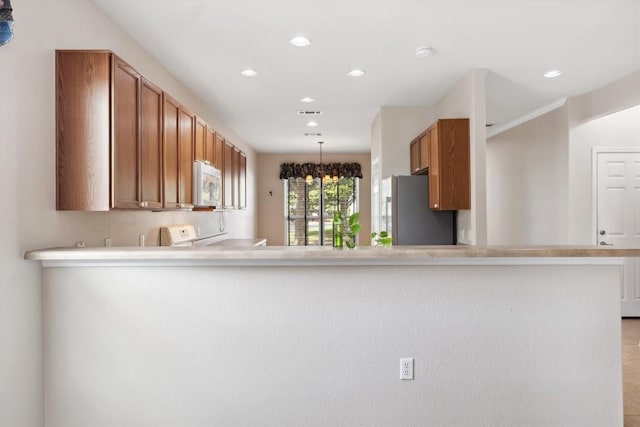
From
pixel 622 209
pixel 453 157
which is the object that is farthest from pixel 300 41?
pixel 622 209

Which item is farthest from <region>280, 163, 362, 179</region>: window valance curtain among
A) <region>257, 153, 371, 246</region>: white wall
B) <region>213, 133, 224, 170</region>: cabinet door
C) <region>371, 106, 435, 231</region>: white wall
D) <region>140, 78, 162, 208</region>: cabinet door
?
<region>140, 78, 162, 208</region>: cabinet door

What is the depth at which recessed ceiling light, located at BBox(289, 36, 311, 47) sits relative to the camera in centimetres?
321

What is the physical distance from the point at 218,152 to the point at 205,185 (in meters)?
0.88

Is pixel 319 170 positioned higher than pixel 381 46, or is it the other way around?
pixel 381 46

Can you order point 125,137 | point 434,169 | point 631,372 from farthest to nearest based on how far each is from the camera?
point 434,169, point 631,372, point 125,137

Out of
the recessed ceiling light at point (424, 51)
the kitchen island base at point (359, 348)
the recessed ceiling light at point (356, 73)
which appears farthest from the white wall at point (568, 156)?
the kitchen island base at point (359, 348)

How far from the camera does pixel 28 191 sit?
6.77ft

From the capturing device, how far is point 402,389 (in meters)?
2.30

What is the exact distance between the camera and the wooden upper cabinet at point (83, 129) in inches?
88.7

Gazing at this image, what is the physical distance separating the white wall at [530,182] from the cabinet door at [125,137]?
4.72 metres

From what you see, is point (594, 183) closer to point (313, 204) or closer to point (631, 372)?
point (631, 372)

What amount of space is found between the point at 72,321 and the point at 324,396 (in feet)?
4.46

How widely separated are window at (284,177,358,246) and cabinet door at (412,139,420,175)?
430 centimetres

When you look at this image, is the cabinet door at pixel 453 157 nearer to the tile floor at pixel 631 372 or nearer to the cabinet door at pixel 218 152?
the tile floor at pixel 631 372
